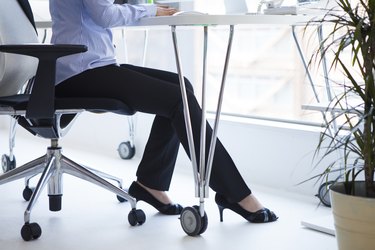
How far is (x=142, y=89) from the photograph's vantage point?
2.71m

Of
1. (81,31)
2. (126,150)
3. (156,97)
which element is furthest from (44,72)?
(126,150)

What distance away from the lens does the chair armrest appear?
2479mm

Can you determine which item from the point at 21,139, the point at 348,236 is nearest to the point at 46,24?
the point at 348,236

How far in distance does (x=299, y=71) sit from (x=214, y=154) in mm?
1528

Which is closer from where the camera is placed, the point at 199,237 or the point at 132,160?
the point at 199,237

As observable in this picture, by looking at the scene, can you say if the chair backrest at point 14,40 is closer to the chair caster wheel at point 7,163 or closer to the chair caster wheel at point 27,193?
the chair caster wheel at point 27,193

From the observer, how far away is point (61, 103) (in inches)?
103

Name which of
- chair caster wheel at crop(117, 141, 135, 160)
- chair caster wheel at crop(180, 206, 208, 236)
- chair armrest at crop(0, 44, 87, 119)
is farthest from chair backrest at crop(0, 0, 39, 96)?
chair caster wheel at crop(117, 141, 135, 160)

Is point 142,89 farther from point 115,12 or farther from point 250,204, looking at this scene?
point 250,204

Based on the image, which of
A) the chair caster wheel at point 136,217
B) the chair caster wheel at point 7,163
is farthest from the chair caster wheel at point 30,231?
the chair caster wheel at point 7,163

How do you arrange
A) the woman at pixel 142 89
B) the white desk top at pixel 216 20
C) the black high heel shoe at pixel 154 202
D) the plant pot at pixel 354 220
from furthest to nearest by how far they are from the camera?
the black high heel shoe at pixel 154 202
the woman at pixel 142 89
the white desk top at pixel 216 20
the plant pot at pixel 354 220

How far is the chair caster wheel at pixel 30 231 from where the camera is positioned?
2.57 m

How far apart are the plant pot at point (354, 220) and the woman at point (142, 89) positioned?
2.07 ft

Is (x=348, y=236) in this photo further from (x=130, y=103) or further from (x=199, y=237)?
(x=130, y=103)
